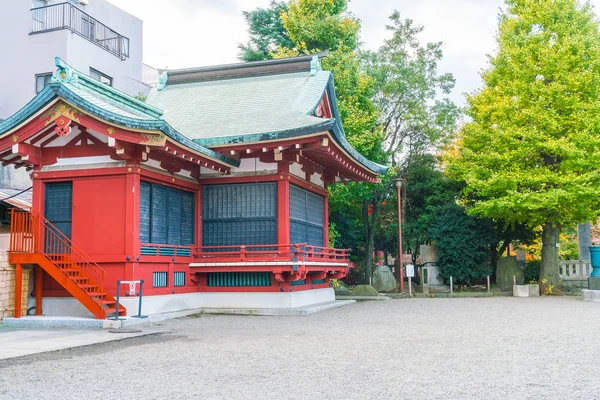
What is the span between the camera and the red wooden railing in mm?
13938

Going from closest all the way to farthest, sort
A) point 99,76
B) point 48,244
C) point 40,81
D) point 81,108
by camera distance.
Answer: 1. point 81,108
2. point 48,244
3. point 40,81
4. point 99,76

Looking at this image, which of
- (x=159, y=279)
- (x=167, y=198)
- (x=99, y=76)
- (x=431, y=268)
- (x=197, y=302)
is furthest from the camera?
(x=99, y=76)

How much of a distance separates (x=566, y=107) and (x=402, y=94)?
10525 millimetres

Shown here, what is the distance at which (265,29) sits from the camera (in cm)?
3597

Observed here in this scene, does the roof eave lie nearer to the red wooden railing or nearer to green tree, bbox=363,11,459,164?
the red wooden railing

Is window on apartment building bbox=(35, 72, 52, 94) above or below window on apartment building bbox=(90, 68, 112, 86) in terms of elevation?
below

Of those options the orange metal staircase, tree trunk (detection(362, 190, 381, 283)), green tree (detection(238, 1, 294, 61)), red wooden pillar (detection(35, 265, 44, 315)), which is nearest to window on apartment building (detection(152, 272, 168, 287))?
the orange metal staircase

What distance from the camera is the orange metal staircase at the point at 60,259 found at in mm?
13430

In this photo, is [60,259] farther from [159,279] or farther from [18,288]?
[159,279]

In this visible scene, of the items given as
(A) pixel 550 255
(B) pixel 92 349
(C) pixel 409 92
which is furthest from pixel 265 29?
(B) pixel 92 349

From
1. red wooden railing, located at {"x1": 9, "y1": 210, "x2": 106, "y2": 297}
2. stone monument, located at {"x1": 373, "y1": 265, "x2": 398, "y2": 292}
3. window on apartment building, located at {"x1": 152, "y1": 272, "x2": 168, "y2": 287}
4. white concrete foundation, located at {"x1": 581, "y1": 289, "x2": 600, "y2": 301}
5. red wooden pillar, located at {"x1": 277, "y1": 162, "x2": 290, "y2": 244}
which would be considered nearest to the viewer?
red wooden railing, located at {"x1": 9, "y1": 210, "x2": 106, "y2": 297}

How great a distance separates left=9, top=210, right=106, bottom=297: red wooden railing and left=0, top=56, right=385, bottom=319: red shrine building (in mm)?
35

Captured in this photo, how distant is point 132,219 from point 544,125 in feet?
52.4

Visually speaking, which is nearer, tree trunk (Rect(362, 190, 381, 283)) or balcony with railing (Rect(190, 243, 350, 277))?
balcony with railing (Rect(190, 243, 350, 277))
